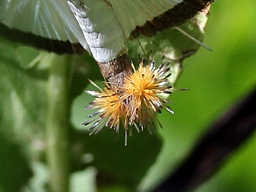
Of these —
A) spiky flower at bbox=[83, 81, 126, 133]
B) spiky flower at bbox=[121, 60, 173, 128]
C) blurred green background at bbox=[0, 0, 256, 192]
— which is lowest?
blurred green background at bbox=[0, 0, 256, 192]

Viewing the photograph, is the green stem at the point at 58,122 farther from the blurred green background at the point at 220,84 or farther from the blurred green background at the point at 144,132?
the blurred green background at the point at 220,84

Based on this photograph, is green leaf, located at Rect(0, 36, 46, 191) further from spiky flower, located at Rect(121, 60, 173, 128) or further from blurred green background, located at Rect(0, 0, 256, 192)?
spiky flower, located at Rect(121, 60, 173, 128)

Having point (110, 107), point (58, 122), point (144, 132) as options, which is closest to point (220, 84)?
point (144, 132)

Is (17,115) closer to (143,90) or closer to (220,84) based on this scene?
(143,90)

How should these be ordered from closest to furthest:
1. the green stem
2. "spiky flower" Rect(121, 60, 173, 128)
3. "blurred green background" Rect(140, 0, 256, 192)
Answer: "spiky flower" Rect(121, 60, 173, 128)
the green stem
"blurred green background" Rect(140, 0, 256, 192)

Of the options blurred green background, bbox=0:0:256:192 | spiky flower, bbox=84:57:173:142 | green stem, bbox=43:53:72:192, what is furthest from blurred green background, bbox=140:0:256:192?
spiky flower, bbox=84:57:173:142

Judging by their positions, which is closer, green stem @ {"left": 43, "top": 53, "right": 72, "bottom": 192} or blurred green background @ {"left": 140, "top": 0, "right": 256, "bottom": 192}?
green stem @ {"left": 43, "top": 53, "right": 72, "bottom": 192}

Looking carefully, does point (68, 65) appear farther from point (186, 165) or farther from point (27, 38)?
point (186, 165)

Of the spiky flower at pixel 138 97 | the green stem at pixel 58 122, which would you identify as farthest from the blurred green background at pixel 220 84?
Answer: the spiky flower at pixel 138 97
